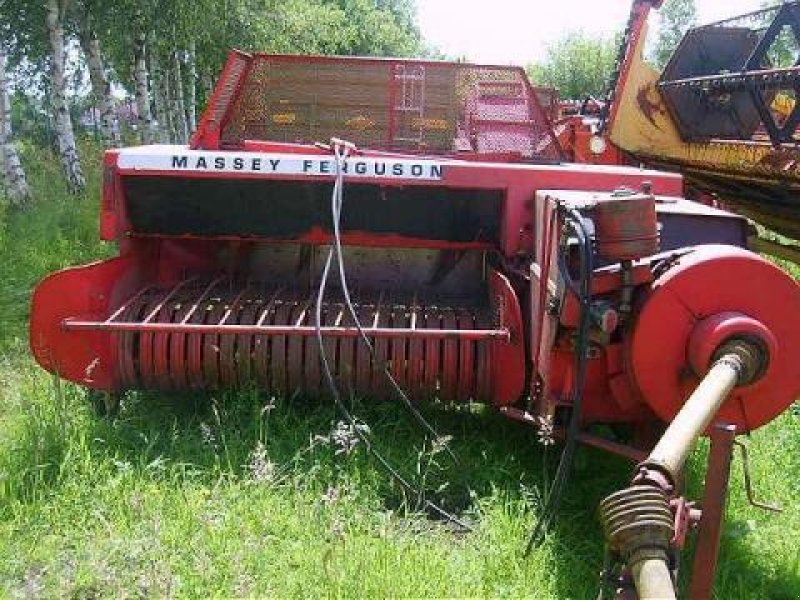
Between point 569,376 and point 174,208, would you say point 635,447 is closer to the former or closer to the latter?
point 569,376

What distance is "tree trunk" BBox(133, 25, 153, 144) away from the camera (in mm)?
12156

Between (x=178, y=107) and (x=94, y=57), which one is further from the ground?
(x=94, y=57)

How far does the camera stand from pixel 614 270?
2.94 meters

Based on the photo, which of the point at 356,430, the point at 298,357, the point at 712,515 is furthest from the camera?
the point at 298,357

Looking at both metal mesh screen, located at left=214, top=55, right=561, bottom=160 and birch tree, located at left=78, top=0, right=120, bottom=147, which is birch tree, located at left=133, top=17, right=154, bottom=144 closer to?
birch tree, located at left=78, top=0, right=120, bottom=147

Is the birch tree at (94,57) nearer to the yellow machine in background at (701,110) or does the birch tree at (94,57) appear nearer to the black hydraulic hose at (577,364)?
the yellow machine in background at (701,110)

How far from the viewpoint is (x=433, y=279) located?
16.1 feet

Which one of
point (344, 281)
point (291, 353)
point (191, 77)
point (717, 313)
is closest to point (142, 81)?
point (191, 77)

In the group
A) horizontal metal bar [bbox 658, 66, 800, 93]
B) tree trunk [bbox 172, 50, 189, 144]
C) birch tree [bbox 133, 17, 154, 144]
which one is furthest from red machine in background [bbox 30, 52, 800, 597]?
tree trunk [bbox 172, 50, 189, 144]

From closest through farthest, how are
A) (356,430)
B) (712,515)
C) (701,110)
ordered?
(712,515), (356,430), (701,110)

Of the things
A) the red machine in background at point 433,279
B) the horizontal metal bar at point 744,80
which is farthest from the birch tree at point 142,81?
the red machine in background at point 433,279

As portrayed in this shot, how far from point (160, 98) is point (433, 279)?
41.5ft

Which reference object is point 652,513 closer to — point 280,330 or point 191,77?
point 280,330

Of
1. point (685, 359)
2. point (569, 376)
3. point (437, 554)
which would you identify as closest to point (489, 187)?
point (569, 376)
